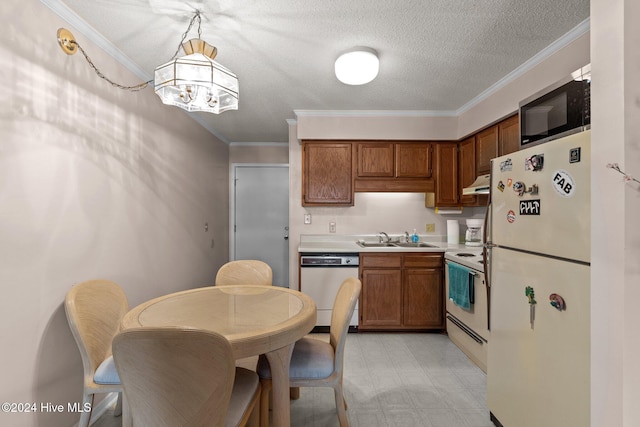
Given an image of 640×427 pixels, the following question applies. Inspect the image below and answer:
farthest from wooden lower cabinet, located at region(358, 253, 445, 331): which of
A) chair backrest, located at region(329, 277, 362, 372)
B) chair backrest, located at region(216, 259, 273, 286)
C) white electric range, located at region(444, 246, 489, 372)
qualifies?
chair backrest, located at region(329, 277, 362, 372)

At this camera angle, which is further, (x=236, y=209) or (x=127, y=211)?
(x=236, y=209)

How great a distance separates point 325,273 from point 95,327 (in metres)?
2.01

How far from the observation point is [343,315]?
159 centimetres

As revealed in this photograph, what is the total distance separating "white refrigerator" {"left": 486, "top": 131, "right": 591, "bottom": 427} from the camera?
3.95 ft

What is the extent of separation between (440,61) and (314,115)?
1535 mm

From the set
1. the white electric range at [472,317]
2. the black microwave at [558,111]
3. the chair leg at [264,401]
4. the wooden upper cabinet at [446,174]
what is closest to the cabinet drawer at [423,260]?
the white electric range at [472,317]

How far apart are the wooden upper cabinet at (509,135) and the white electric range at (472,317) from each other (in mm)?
989

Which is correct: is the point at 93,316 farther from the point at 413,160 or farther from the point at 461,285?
the point at 413,160

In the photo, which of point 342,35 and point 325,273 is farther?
point 325,273

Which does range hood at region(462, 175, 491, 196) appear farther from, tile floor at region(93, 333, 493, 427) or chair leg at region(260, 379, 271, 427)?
chair leg at region(260, 379, 271, 427)

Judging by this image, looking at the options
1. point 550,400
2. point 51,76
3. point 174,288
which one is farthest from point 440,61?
point 174,288

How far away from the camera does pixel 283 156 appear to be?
4.92 m

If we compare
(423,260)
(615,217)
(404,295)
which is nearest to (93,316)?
(615,217)

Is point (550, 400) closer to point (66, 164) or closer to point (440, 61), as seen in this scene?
point (440, 61)
